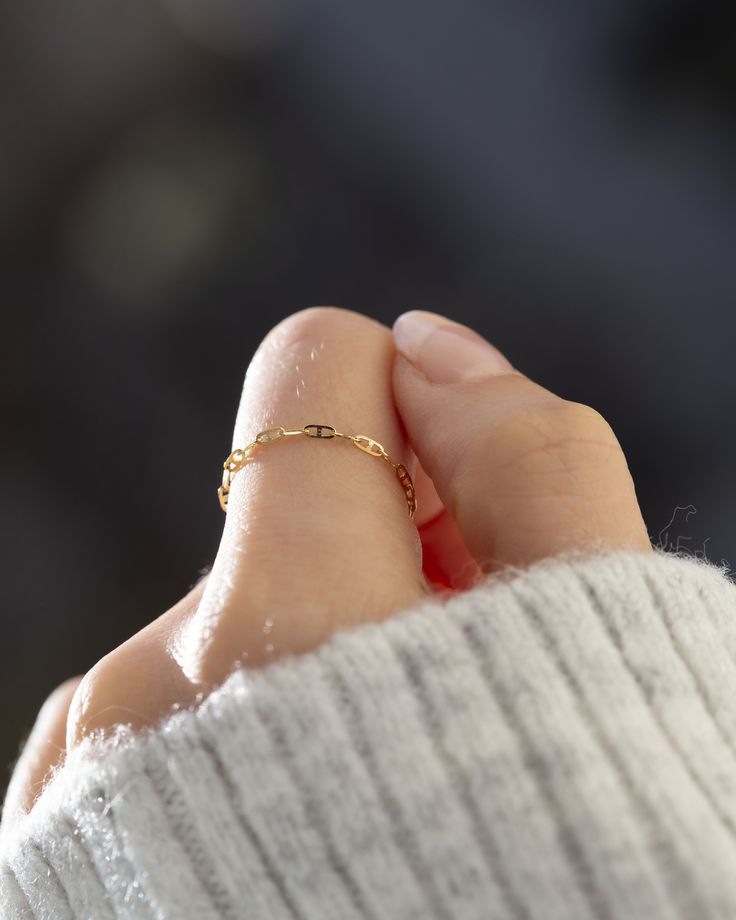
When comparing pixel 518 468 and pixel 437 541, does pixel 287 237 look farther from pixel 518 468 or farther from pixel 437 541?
pixel 518 468

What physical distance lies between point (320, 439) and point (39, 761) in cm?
31

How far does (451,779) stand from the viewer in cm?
43

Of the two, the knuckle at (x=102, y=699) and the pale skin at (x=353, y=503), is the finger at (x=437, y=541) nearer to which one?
the pale skin at (x=353, y=503)

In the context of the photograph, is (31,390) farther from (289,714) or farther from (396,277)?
(289,714)

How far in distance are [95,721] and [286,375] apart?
0.25 m

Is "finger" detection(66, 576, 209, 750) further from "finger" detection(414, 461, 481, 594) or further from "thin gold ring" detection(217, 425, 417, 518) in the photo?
"finger" detection(414, 461, 481, 594)

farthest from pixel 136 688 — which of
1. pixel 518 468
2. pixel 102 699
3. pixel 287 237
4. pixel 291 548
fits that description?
pixel 287 237

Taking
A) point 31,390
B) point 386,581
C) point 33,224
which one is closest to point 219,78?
point 33,224

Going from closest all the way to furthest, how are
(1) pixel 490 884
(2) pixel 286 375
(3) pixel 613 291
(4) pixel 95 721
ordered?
(1) pixel 490 884 < (4) pixel 95 721 < (2) pixel 286 375 < (3) pixel 613 291

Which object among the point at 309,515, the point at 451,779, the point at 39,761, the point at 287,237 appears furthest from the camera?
the point at 287,237

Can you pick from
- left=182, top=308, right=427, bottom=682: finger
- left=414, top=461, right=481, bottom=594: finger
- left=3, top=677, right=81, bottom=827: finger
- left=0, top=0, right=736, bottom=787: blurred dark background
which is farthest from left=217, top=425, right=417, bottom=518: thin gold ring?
left=0, top=0, right=736, bottom=787: blurred dark background

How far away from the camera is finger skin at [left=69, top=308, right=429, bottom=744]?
18.8 inches

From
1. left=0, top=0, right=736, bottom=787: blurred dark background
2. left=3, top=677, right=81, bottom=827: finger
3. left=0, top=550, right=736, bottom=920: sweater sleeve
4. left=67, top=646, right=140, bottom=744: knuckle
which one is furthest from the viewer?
left=0, top=0, right=736, bottom=787: blurred dark background

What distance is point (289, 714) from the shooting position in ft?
1.41
